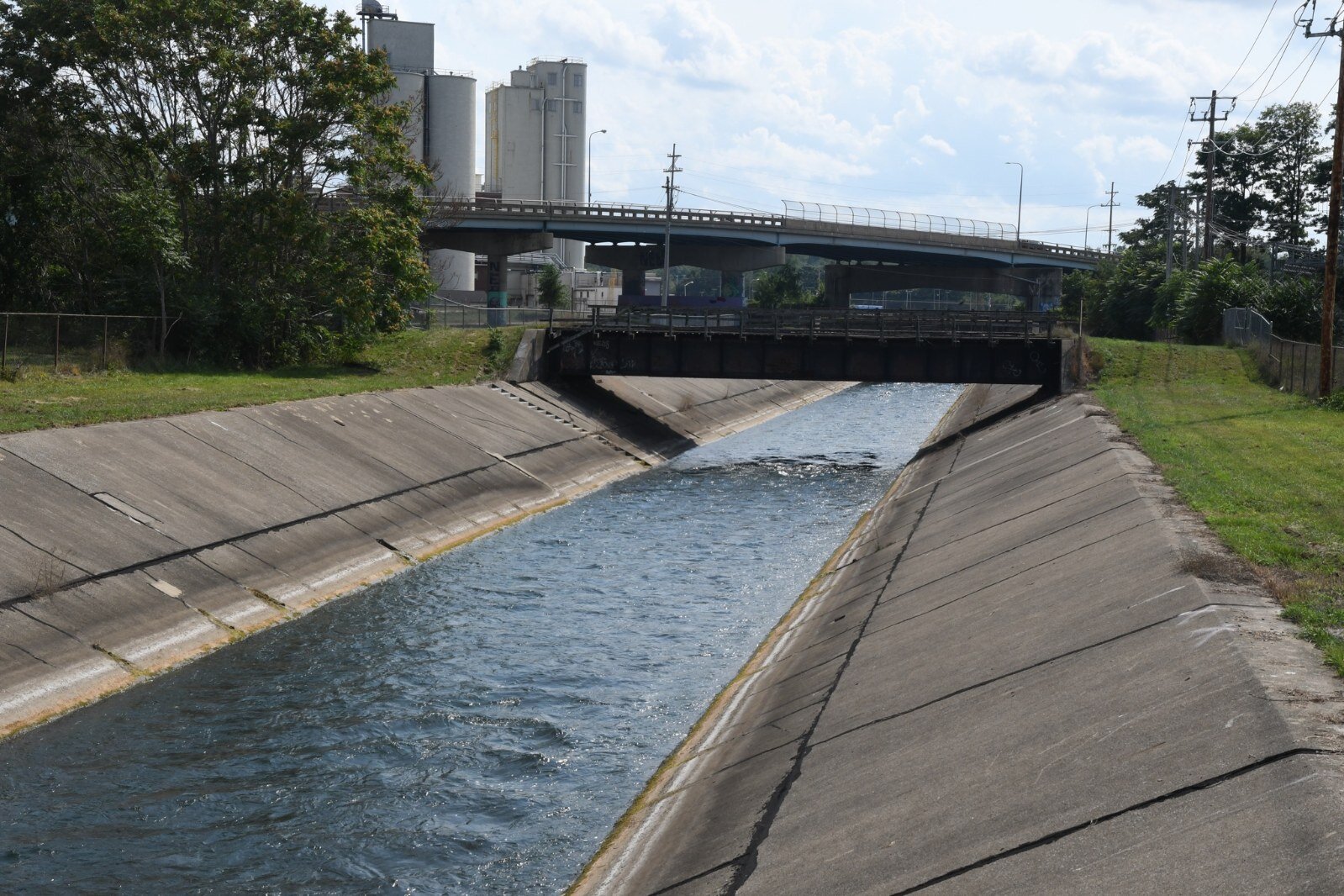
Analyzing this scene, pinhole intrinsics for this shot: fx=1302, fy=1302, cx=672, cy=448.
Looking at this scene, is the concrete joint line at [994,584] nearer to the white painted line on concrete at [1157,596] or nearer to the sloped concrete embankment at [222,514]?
the white painted line on concrete at [1157,596]

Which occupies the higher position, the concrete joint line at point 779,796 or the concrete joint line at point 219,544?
the concrete joint line at point 219,544

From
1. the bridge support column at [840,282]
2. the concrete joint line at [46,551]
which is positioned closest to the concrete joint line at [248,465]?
the concrete joint line at [46,551]

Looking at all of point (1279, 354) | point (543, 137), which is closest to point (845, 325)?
point (1279, 354)

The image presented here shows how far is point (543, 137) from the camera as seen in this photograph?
166125 mm

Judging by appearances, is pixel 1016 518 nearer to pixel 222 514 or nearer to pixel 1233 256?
pixel 222 514

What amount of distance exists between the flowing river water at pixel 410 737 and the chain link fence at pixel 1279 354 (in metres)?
24.9

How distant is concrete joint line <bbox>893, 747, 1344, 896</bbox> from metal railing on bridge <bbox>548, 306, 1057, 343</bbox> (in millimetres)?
50746

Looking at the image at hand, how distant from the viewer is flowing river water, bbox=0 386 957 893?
15297mm

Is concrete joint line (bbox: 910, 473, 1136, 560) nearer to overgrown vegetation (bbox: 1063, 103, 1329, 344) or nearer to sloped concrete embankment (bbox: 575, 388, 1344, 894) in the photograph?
sloped concrete embankment (bbox: 575, 388, 1344, 894)

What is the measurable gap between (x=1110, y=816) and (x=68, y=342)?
44679 millimetres

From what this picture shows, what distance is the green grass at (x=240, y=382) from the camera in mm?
34531

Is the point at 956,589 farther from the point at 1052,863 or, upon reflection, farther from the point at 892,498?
the point at 892,498

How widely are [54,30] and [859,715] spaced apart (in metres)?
50.9

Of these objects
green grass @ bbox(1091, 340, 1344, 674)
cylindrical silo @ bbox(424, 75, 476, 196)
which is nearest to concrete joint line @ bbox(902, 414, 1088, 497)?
green grass @ bbox(1091, 340, 1344, 674)
